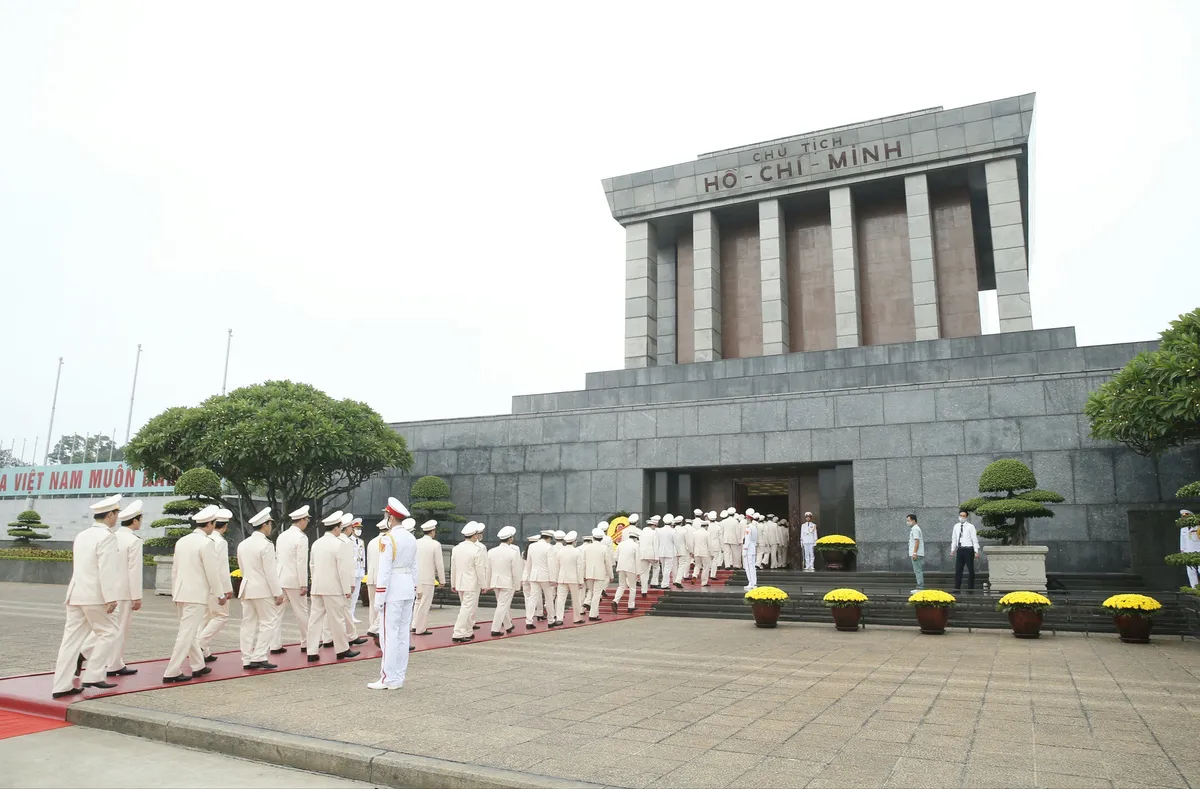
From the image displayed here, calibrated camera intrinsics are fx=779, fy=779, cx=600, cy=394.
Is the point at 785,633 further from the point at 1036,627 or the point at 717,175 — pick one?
the point at 717,175

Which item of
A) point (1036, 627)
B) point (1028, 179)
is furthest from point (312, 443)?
point (1028, 179)

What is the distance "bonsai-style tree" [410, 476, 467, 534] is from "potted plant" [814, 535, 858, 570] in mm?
9949

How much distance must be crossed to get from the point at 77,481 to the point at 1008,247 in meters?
44.2

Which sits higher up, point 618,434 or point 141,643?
point 618,434

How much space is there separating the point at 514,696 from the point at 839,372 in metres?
16.7

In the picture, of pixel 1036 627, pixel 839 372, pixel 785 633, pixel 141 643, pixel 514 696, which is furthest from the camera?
pixel 839 372

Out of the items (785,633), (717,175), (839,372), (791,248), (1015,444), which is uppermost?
(717,175)

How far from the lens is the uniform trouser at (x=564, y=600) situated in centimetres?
1385

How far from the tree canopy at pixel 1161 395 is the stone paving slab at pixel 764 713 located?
12.7 ft

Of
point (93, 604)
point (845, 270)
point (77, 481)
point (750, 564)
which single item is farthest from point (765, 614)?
point (77, 481)

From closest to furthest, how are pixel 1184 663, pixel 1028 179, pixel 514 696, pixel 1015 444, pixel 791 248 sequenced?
pixel 514 696
pixel 1184 663
pixel 1015 444
pixel 1028 179
pixel 791 248

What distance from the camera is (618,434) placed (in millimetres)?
21750

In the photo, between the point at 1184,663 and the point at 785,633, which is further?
the point at 785,633

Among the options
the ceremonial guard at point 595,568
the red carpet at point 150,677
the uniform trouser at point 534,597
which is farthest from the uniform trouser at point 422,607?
the ceremonial guard at point 595,568
